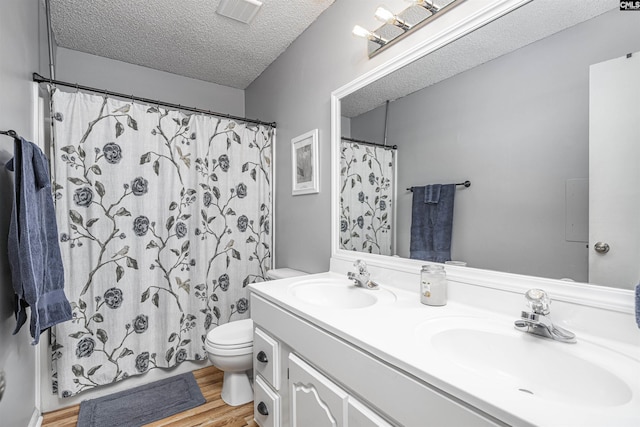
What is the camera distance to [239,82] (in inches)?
113

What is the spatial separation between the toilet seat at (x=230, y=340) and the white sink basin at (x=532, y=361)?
117 cm

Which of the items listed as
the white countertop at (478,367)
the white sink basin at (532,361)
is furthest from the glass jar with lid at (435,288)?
the white sink basin at (532,361)

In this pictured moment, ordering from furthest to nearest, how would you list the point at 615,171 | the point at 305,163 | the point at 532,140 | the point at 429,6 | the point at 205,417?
the point at 305,163 < the point at 205,417 < the point at 429,6 < the point at 532,140 < the point at 615,171

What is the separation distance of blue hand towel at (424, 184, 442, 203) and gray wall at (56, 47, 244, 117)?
2346 mm

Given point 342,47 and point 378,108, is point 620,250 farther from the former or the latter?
point 342,47

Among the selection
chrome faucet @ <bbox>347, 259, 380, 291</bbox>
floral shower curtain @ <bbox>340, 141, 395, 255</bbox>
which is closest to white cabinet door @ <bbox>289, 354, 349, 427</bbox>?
chrome faucet @ <bbox>347, 259, 380, 291</bbox>

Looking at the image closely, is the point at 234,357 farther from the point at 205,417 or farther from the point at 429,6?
the point at 429,6

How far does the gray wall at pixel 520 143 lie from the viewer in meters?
0.87

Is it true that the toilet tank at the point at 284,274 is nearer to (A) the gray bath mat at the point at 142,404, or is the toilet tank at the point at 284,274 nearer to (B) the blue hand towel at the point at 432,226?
(A) the gray bath mat at the point at 142,404

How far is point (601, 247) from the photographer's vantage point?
2.74ft

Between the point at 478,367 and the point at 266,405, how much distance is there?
1.02m

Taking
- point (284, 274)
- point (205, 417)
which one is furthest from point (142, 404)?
point (284, 274)

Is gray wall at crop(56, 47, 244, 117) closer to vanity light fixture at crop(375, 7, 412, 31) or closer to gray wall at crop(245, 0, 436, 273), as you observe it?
gray wall at crop(245, 0, 436, 273)

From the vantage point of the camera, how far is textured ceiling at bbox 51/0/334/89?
72.6 inches
